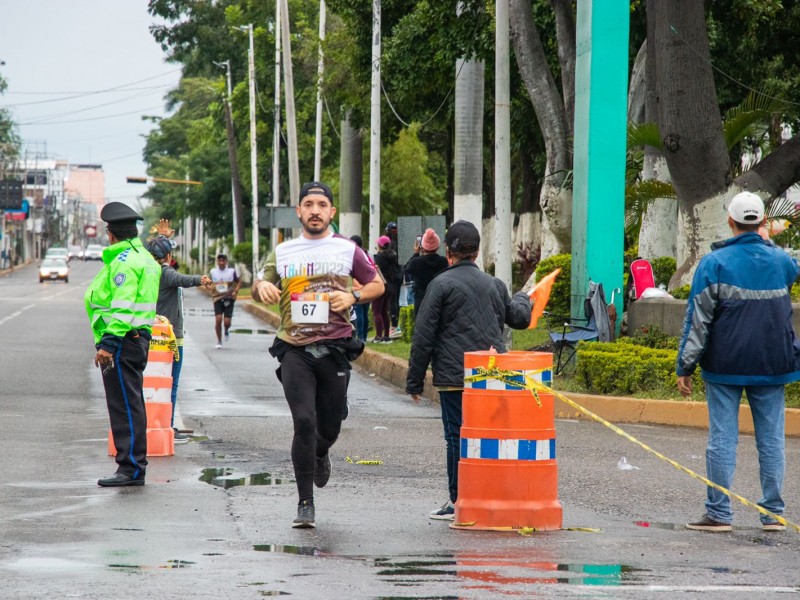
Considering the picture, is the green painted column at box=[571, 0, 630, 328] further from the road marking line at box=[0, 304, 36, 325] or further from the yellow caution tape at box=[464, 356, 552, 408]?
the road marking line at box=[0, 304, 36, 325]

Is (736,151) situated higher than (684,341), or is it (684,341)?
(736,151)

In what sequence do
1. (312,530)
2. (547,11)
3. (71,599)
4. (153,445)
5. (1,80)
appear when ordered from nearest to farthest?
(71,599) < (312,530) < (153,445) < (547,11) < (1,80)

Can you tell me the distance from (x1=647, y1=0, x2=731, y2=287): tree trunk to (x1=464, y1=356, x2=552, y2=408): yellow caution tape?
11.1 meters

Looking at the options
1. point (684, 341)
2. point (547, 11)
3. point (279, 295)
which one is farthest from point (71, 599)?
point (547, 11)

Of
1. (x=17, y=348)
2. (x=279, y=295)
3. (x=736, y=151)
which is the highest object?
(x=736, y=151)

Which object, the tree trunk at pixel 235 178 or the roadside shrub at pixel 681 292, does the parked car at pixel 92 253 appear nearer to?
the tree trunk at pixel 235 178

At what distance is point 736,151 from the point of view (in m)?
28.6

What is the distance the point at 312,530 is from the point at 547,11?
19564 millimetres

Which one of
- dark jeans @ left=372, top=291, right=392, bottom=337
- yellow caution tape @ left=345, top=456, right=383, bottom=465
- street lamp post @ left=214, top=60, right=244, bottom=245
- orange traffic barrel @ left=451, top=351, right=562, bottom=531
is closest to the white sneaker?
orange traffic barrel @ left=451, top=351, right=562, bottom=531

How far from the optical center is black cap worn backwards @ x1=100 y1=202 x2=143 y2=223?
402 inches

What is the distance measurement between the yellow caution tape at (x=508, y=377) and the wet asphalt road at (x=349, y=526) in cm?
79

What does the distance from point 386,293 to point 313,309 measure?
1803cm

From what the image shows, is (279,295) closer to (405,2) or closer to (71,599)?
(71,599)

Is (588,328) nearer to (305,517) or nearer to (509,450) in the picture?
(509,450)
